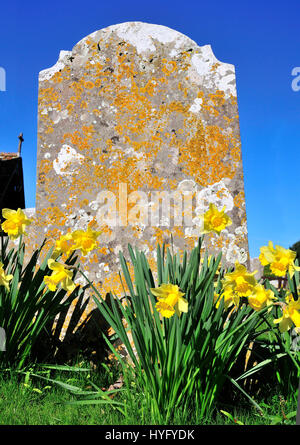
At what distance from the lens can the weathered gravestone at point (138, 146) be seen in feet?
10.3

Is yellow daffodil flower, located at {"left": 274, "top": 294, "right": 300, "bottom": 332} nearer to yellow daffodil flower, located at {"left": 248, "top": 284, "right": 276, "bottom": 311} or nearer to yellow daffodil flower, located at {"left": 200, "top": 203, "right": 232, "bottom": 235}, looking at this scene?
yellow daffodil flower, located at {"left": 248, "top": 284, "right": 276, "bottom": 311}

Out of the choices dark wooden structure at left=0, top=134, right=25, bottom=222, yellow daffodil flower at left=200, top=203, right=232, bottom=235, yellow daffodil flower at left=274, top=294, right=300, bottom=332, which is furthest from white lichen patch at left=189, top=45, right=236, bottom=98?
dark wooden structure at left=0, top=134, right=25, bottom=222

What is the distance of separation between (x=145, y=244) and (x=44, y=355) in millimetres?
1062

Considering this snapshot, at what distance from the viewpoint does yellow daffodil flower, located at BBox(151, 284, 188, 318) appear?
68.6 inches

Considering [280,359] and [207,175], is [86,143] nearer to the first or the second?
[207,175]

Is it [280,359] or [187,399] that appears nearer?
[187,399]

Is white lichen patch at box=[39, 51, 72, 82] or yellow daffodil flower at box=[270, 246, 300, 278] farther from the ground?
white lichen patch at box=[39, 51, 72, 82]

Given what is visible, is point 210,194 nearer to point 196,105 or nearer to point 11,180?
point 196,105

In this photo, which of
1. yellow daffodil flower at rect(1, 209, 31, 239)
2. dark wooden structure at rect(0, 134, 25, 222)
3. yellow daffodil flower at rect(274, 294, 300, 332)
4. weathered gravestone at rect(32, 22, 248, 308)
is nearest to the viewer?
yellow daffodil flower at rect(274, 294, 300, 332)

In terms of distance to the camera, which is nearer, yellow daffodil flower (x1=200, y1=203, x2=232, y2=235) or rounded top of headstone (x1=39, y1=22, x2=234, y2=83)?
yellow daffodil flower (x1=200, y1=203, x2=232, y2=235)

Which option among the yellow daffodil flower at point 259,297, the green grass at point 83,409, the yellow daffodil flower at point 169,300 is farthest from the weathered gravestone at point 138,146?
the yellow daffodil flower at point 169,300

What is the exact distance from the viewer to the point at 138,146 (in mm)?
3191
